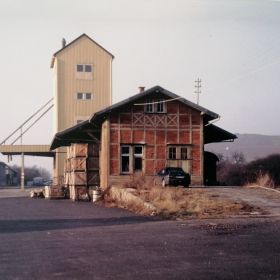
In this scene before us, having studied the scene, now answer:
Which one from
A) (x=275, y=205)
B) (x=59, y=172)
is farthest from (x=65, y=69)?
(x=275, y=205)

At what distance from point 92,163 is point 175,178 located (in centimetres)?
785

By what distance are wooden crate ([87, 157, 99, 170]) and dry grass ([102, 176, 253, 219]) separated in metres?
10.6

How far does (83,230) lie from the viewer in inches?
628

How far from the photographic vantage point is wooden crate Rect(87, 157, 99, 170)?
A: 38.4 metres

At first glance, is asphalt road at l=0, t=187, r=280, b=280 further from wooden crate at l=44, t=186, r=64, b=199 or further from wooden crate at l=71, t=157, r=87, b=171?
wooden crate at l=44, t=186, r=64, b=199

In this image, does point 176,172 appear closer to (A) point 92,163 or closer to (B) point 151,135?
(B) point 151,135

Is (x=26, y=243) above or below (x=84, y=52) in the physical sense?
below


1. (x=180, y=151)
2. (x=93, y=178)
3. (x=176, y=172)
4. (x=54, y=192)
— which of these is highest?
(x=180, y=151)

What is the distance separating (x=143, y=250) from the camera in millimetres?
11375

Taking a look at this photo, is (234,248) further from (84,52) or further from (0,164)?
(0,164)

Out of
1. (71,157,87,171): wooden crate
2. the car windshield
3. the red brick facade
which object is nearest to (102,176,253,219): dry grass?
the car windshield

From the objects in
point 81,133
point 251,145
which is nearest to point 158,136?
point 81,133

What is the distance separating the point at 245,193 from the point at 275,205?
17.5 feet

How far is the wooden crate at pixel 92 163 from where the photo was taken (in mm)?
38375
